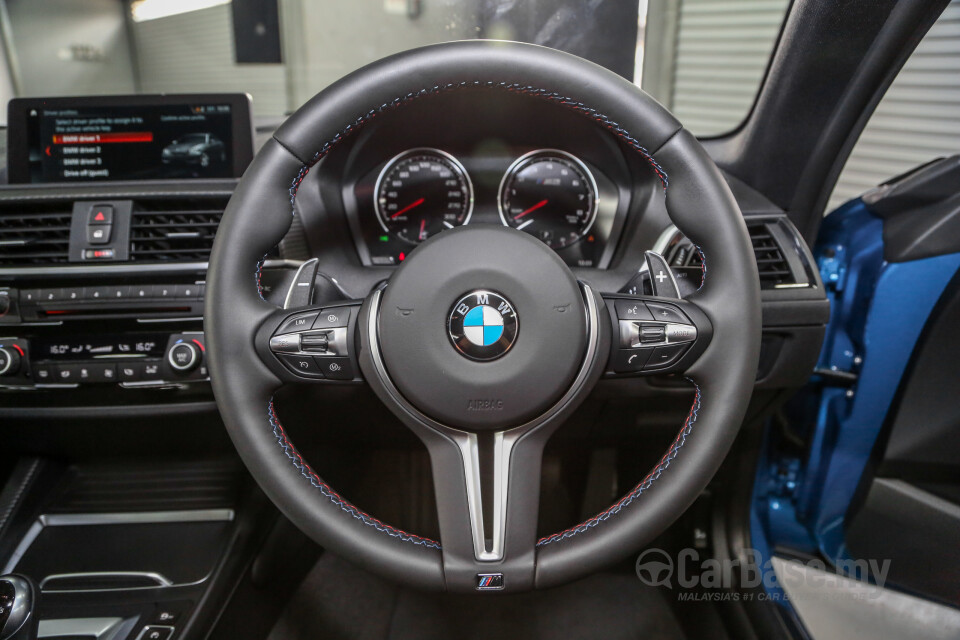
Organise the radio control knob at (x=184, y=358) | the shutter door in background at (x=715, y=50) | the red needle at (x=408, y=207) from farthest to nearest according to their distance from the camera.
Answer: the shutter door in background at (x=715, y=50), the red needle at (x=408, y=207), the radio control knob at (x=184, y=358)

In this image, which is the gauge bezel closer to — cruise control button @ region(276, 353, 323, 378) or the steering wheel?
the steering wheel

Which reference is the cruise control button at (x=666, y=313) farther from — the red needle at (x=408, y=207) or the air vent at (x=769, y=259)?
the red needle at (x=408, y=207)

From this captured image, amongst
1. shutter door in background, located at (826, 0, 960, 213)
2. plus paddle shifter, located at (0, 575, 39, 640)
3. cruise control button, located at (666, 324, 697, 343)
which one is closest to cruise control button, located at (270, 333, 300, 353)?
cruise control button, located at (666, 324, 697, 343)

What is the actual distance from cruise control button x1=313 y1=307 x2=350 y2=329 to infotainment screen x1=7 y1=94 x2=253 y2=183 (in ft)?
1.92

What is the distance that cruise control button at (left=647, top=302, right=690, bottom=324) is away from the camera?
81 cm

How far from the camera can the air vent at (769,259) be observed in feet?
3.93

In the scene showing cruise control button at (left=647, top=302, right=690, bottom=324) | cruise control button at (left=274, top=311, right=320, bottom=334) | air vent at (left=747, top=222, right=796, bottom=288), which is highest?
cruise control button at (left=647, top=302, right=690, bottom=324)

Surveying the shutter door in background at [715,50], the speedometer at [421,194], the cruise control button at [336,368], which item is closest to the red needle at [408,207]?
the speedometer at [421,194]

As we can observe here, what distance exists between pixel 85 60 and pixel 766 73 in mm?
3993

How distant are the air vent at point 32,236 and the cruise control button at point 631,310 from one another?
0.98 m

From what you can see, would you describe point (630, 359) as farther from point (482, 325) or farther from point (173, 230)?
point (173, 230)

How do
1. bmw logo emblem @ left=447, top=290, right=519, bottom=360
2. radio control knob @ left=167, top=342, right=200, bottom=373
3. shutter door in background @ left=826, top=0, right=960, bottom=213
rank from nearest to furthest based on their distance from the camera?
bmw logo emblem @ left=447, top=290, right=519, bottom=360, radio control knob @ left=167, top=342, right=200, bottom=373, shutter door in background @ left=826, top=0, right=960, bottom=213

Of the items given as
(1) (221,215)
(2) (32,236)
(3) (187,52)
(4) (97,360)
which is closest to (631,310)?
(1) (221,215)

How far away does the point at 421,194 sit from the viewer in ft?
4.13
